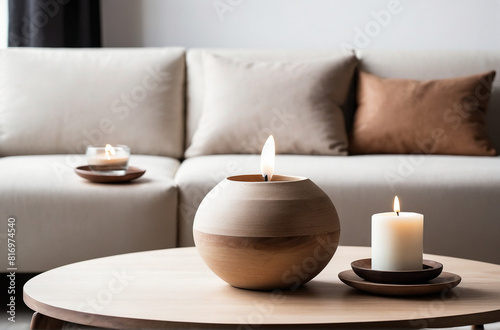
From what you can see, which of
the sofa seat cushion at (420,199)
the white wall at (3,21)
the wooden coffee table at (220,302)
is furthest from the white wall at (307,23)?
the wooden coffee table at (220,302)

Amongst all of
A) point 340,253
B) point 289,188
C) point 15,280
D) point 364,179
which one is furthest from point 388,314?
point 15,280

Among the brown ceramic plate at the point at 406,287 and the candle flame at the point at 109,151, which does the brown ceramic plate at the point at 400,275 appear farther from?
the candle flame at the point at 109,151

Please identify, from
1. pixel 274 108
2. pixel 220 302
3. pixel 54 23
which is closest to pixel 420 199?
pixel 274 108

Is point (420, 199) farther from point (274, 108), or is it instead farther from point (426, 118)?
point (274, 108)

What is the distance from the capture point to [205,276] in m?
1.03

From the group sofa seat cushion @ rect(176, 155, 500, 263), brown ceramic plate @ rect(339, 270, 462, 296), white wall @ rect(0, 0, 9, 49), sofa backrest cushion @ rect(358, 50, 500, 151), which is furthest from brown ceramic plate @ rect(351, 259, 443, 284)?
white wall @ rect(0, 0, 9, 49)

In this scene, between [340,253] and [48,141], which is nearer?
[340,253]

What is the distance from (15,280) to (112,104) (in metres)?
0.74

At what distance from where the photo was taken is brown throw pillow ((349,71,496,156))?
253cm

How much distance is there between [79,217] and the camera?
77.8 inches

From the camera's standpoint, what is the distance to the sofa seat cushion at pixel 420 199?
2033 millimetres

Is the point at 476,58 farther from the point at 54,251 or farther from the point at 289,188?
the point at 289,188

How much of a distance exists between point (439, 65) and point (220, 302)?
83.2 inches

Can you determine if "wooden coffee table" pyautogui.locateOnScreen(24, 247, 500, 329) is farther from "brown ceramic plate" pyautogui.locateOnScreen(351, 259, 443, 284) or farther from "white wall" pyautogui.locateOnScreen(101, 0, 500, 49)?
"white wall" pyautogui.locateOnScreen(101, 0, 500, 49)
